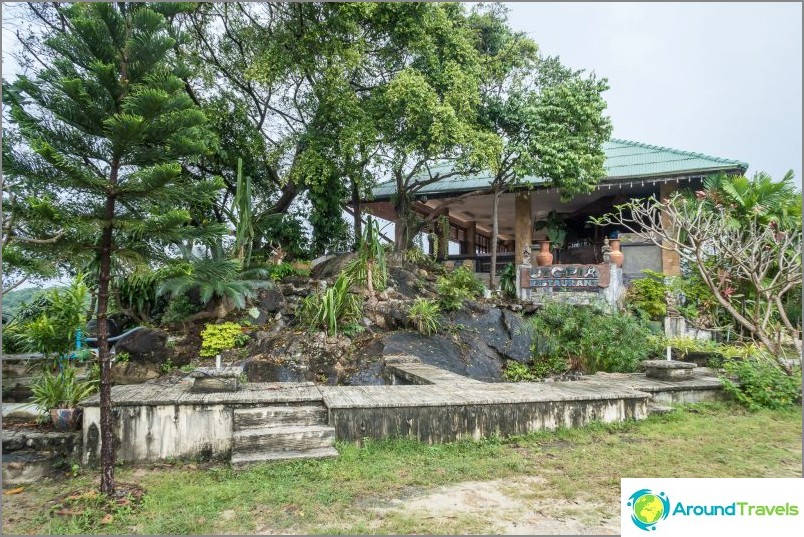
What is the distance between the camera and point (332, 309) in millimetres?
7598

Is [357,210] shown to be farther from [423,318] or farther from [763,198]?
[763,198]

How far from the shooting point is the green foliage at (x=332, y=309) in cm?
763

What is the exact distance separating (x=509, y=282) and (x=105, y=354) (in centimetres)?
901

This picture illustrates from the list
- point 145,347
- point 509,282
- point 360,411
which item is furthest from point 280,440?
point 509,282

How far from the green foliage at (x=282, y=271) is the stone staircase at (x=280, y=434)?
5677 mm

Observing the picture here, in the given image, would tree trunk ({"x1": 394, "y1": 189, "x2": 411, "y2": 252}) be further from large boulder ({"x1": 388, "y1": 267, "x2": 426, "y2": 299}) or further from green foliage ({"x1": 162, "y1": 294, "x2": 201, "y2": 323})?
green foliage ({"x1": 162, "y1": 294, "x2": 201, "y2": 323})

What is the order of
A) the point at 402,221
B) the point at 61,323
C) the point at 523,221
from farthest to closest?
the point at 523,221 < the point at 402,221 < the point at 61,323

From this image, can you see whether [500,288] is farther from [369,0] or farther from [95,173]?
[95,173]

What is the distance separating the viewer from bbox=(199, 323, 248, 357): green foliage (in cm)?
739

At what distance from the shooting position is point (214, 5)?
33.7ft

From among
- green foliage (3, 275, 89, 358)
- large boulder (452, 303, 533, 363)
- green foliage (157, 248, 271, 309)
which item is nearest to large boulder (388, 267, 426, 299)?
large boulder (452, 303, 533, 363)

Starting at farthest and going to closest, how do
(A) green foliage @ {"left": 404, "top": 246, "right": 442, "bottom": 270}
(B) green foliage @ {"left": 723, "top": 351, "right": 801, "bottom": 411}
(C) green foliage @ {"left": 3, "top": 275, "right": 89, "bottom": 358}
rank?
(A) green foliage @ {"left": 404, "top": 246, "right": 442, "bottom": 270} < (B) green foliage @ {"left": 723, "top": 351, "right": 801, "bottom": 411} < (C) green foliage @ {"left": 3, "top": 275, "right": 89, "bottom": 358}

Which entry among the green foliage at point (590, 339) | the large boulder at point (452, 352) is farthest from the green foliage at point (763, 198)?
the large boulder at point (452, 352)

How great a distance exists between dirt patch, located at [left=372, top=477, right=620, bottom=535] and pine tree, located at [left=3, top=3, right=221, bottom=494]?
7.12ft
